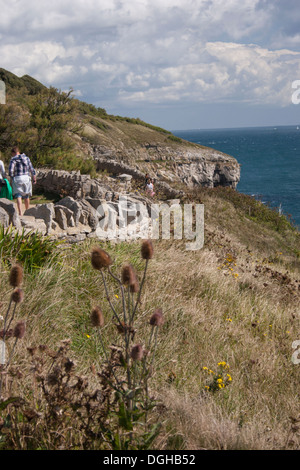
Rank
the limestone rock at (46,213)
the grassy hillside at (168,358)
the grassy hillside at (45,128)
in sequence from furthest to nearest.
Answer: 1. the grassy hillside at (45,128)
2. the limestone rock at (46,213)
3. the grassy hillside at (168,358)

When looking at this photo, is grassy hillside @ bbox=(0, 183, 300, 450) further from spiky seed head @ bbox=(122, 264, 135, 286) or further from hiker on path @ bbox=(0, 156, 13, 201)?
hiker on path @ bbox=(0, 156, 13, 201)

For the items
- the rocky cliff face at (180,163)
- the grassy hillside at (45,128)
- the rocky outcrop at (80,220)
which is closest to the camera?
the rocky outcrop at (80,220)

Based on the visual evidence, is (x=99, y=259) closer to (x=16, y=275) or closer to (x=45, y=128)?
(x=16, y=275)

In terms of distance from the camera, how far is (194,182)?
44750 mm

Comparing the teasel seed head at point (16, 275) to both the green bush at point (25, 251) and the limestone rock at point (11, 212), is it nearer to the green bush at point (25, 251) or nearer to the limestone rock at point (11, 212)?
the green bush at point (25, 251)

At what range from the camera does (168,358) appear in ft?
13.5

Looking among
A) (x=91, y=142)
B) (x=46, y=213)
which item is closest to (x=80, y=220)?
(x=46, y=213)

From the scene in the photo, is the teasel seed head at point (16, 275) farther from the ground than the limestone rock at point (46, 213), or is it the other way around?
the teasel seed head at point (16, 275)

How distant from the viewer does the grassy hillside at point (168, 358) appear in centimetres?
237

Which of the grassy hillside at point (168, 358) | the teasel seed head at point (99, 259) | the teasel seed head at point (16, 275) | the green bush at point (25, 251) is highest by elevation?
the teasel seed head at point (99, 259)

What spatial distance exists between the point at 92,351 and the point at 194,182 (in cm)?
4174

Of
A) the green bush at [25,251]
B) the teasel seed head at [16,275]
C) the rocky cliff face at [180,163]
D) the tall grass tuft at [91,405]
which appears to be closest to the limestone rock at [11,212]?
the green bush at [25,251]
